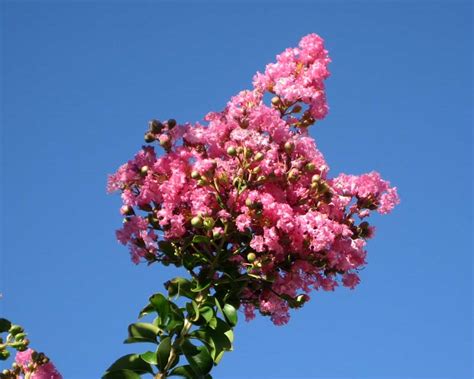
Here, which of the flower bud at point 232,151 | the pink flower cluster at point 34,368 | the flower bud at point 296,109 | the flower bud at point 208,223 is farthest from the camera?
the pink flower cluster at point 34,368

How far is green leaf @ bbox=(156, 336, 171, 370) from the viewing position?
2.47 meters

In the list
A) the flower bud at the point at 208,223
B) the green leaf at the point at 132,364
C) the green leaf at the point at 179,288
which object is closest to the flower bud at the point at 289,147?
the flower bud at the point at 208,223

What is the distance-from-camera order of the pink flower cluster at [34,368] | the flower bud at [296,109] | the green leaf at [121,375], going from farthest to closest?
the pink flower cluster at [34,368], the flower bud at [296,109], the green leaf at [121,375]

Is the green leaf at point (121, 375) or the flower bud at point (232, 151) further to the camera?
the flower bud at point (232, 151)

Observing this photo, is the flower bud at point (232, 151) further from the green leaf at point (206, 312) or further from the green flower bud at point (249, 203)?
the green leaf at point (206, 312)

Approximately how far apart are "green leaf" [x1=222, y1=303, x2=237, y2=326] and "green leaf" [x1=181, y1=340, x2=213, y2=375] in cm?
15

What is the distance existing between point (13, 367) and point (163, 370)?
109 centimetres

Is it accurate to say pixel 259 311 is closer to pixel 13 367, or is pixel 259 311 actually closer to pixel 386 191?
pixel 386 191

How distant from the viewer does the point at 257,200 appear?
2.59 metres

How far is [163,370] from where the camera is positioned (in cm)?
249

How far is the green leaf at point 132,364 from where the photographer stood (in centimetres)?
252

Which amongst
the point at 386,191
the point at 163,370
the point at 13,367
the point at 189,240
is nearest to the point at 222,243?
the point at 189,240

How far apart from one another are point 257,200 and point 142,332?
0.70 meters

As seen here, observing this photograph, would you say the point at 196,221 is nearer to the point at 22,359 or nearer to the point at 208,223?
the point at 208,223
